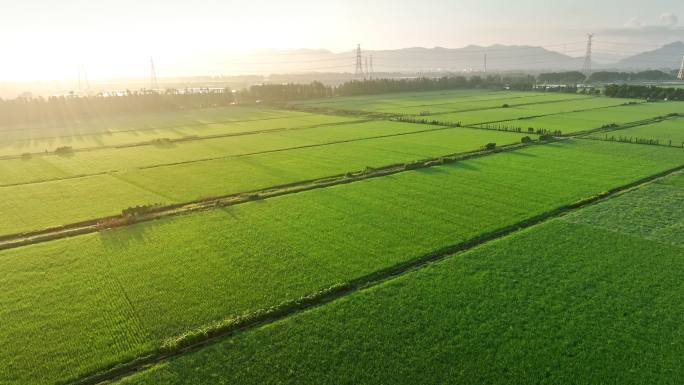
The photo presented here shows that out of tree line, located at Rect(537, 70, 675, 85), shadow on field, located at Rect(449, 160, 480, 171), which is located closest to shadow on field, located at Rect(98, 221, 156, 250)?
shadow on field, located at Rect(449, 160, 480, 171)

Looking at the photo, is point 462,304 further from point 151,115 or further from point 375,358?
point 151,115

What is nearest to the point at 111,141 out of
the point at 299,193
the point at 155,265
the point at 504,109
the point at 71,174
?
the point at 71,174

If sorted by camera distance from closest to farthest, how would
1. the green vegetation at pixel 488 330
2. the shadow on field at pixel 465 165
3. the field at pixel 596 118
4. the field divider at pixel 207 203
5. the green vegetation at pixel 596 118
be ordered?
the green vegetation at pixel 488 330 → the field divider at pixel 207 203 → the shadow on field at pixel 465 165 → the green vegetation at pixel 596 118 → the field at pixel 596 118

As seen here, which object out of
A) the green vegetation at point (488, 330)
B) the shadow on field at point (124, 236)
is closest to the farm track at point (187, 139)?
the shadow on field at point (124, 236)

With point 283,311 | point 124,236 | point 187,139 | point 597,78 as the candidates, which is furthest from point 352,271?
point 597,78

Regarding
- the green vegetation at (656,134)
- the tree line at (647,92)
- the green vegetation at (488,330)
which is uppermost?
the tree line at (647,92)

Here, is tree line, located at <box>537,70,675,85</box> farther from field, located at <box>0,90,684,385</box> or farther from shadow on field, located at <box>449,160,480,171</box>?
shadow on field, located at <box>449,160,480,171</box>

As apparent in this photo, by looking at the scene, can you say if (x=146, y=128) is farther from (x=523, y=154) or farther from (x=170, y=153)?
(x=523, y=154)

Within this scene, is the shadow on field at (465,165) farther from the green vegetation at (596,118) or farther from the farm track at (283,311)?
the green vegetation at (596,118)
